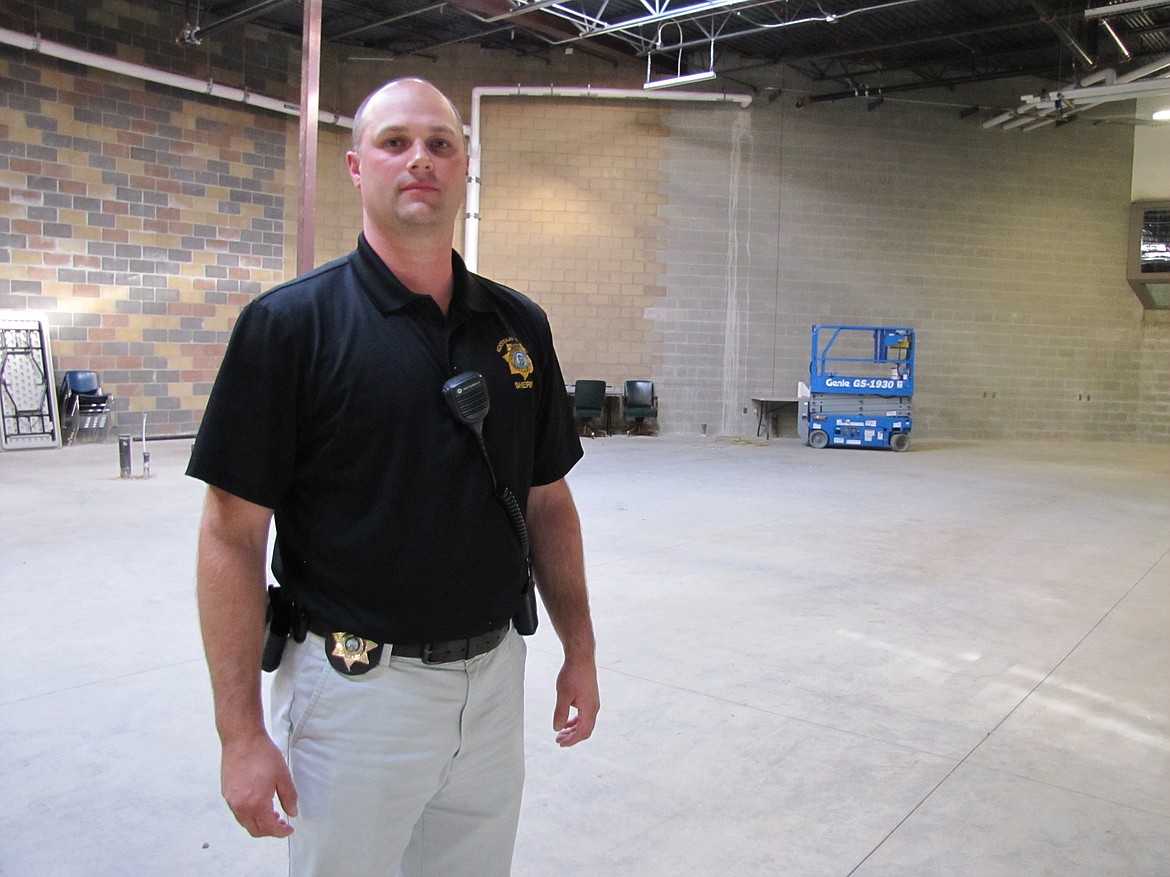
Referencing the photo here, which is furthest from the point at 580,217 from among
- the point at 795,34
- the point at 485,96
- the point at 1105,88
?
the point at 1105,88

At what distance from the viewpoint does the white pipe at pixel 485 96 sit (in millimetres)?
13164

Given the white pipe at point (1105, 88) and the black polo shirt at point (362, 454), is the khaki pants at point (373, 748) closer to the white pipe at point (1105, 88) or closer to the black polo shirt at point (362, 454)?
the black polo shirt at point (362, 454)

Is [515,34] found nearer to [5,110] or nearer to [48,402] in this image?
[5,110]

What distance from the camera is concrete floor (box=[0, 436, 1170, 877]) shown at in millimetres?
2451

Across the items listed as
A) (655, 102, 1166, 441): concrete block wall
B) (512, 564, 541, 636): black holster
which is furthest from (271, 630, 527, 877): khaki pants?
(655, 102, 1166, 441): concrete block wall

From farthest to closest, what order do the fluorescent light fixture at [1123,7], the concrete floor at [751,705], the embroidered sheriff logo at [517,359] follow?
1. the fluorescent light fixture at [1123,7]
2. the concrete floor at [751,705]
3. the embroidered sheriff logo at [517,359]

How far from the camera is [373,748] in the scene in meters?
1.27

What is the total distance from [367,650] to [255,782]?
0.21 meters

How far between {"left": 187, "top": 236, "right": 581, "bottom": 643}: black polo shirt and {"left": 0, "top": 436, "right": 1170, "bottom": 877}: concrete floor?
1.30 m

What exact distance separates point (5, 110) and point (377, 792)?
1140cm

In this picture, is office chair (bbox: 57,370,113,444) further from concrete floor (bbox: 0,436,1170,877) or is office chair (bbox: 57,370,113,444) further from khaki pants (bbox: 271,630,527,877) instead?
khaki pants (bbox: 271,630,527,877)

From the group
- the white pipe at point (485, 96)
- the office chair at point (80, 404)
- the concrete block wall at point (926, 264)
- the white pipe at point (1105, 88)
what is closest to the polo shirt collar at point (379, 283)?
the office chair at point (80, 404)

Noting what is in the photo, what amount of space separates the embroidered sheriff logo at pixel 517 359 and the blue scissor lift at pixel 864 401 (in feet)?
38.0

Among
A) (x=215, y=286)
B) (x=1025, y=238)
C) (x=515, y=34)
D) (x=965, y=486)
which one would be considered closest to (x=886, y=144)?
(x=1025, y=238)
